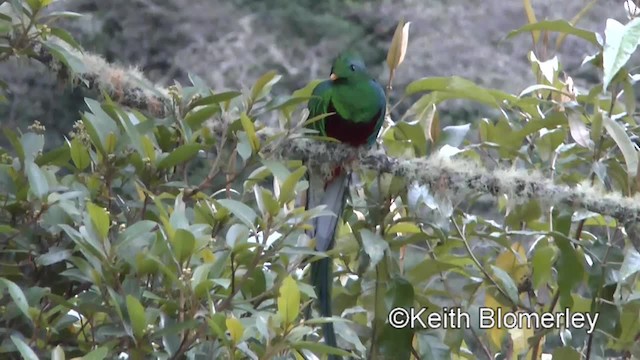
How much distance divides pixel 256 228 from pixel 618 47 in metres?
0.61

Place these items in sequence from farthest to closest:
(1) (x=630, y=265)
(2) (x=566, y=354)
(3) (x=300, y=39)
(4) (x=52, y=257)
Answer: (3) (x=300, y=39)
(2) (x=566, y=354)
(1) (x=630, y=265)
(4) (x=52, y=257)

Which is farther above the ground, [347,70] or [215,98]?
[215,98]

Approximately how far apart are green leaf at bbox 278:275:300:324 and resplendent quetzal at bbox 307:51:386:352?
1.63 feet

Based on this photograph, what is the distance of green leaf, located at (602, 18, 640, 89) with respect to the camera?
1380mm

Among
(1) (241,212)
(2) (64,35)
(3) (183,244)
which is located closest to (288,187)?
(1) (241,212)

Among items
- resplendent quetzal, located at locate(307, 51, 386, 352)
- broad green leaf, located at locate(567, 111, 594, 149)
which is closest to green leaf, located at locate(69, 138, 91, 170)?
resplendent quetzal, located at locate(307, 51, 386, 352)

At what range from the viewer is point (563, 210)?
5.16 ft

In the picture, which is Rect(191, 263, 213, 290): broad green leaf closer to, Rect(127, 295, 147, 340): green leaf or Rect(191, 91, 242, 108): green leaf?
Rect(127, 295, 147, 340): green leaf

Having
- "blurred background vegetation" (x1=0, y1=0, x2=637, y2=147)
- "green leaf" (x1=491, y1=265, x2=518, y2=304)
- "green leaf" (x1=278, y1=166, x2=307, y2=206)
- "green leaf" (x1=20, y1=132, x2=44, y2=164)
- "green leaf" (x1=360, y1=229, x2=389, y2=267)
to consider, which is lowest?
"blurred background vegetation" (x1=0, y1=0, x2=637, y2=147)

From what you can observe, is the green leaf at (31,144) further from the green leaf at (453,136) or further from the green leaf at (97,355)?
the green leaf at (453,136)

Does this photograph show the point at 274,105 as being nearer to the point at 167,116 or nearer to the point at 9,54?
the point at 167,116

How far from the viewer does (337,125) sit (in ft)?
6.29

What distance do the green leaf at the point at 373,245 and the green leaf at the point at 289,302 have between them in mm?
394

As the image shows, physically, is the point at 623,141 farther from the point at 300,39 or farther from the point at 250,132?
the point at 300,39
